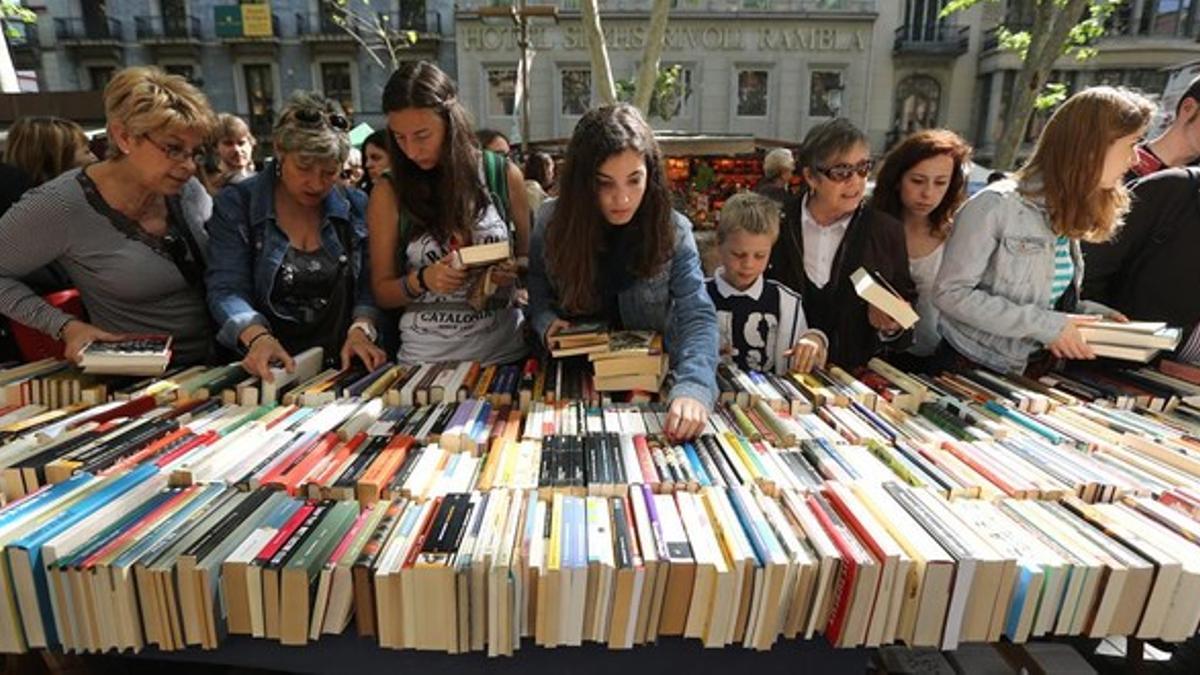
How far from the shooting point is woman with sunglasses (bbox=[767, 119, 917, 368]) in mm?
2346

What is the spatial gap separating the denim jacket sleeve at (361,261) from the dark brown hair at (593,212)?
2.27 ft

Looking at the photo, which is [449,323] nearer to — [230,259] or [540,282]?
[540,282]

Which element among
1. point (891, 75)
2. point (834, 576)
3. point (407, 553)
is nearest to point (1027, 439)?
point (834, 576)

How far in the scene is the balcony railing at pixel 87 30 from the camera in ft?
65.7

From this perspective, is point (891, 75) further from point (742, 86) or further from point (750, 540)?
point (750, 540)

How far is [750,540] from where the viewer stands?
1238 mm

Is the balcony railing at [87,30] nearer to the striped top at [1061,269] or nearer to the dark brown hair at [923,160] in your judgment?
the dark brown hair at [923,160]

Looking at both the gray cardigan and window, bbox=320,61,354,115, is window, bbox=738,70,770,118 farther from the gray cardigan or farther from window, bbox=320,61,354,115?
the gray cardigan

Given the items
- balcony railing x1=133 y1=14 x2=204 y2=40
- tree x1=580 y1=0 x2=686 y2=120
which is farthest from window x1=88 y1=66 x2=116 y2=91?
tree x1=580 y1=0 x2=686 y2=120

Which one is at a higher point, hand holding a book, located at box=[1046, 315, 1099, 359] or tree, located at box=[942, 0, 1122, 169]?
tree, located at box=[942, 0, 1122, 169]

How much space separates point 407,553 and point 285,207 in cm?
153

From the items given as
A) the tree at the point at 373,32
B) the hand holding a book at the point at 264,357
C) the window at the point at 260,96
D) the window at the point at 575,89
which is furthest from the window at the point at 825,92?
the hand holding a book at the point at 264,357

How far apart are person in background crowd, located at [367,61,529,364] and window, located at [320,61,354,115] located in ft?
69.2

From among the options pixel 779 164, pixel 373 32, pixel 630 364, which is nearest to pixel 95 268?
pixel 630 364
